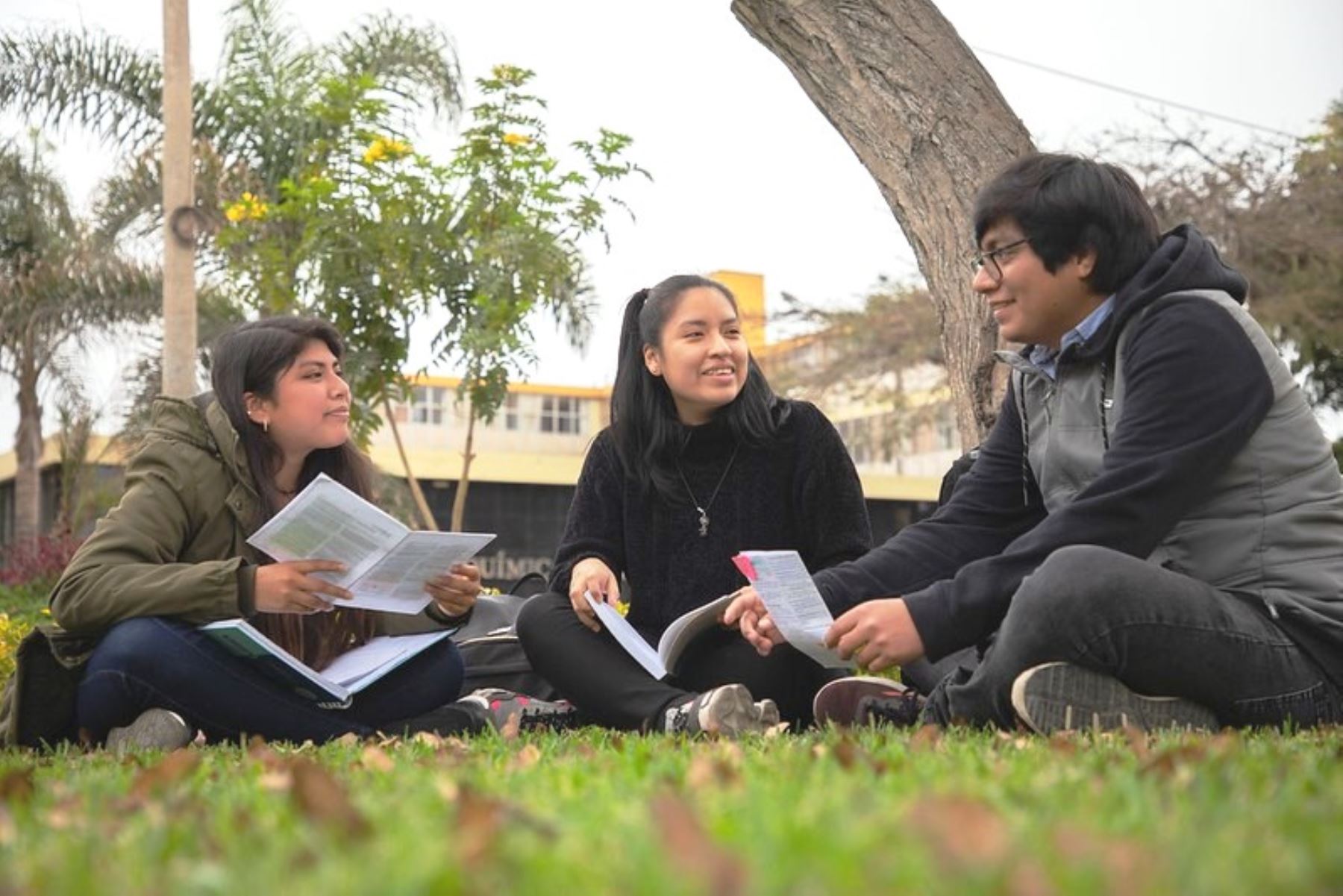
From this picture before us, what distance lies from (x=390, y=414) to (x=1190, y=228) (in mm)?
10197

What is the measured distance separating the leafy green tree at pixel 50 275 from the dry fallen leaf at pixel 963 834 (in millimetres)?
20269

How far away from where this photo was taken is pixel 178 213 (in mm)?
11008

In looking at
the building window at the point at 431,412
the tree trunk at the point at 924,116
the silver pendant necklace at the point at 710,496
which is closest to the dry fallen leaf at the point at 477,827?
the silver pendant necklace at the point at 710,496

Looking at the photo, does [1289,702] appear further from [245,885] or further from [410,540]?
[245,885]

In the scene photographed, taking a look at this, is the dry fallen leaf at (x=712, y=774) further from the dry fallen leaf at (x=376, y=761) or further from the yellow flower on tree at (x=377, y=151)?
the yellow flower on tree at (x=377, y=151)

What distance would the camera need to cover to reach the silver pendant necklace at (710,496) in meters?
5.48

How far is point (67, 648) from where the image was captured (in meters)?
4.95

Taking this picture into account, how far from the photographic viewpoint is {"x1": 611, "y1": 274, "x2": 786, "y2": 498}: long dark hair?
552 centimetres

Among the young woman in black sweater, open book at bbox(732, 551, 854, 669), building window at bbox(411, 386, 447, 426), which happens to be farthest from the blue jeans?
building window at bbox(411, 386, 447, 426)

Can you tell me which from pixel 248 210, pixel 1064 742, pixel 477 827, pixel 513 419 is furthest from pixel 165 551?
pixel 513 419

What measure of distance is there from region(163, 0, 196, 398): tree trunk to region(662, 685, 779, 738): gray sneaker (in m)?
7.11

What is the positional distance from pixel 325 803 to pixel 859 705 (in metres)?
2.89

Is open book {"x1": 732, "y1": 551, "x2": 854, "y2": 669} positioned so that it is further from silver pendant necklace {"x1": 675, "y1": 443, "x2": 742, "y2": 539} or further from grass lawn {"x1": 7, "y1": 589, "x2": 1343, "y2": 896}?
silver pendant necklace {"x1": 675, "y1": 443, "x2": 742, "y2": 539}

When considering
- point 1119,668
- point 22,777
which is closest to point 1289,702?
point 1119,668
